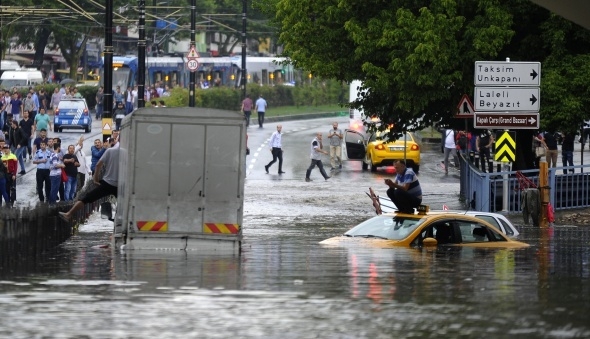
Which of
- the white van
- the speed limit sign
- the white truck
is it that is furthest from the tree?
the white van

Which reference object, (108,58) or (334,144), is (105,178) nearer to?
(108,58)

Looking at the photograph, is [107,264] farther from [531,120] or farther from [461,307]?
[531,120]

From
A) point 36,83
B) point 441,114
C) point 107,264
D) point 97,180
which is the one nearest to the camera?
point 107,264

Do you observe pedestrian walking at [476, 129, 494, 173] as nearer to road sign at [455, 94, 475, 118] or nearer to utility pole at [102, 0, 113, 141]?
road sign at [455, 94, 475, 118]

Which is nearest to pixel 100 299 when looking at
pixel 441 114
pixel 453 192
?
pixel 441 114

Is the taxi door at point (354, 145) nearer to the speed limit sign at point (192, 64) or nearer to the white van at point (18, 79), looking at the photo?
the speed limit sign at point (192, 64)

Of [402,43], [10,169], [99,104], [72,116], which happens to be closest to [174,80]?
[99,104]

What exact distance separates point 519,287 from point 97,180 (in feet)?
35.6

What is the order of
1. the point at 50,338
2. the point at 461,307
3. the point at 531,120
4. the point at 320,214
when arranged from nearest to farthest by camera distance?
the point at 50,338
the point at 461,307
the point at 531,120
the point at 320,214

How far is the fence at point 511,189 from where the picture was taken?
33.4 meters

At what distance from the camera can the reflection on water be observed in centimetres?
1193

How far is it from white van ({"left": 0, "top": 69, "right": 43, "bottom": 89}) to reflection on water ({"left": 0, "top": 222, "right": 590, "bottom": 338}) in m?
63.8

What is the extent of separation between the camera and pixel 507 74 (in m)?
30.4

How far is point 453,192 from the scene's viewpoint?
132 ft
